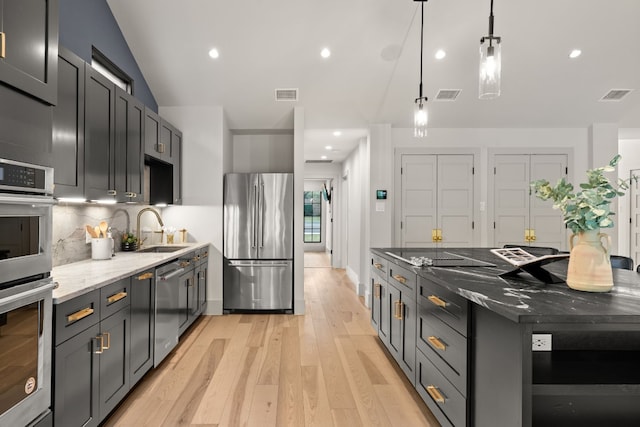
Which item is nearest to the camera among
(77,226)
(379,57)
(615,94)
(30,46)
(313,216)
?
(30,46)

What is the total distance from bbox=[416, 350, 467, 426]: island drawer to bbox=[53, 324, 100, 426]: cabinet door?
197cm

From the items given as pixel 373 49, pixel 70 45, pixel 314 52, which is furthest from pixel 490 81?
pixel 70 45

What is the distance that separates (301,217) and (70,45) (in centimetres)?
288

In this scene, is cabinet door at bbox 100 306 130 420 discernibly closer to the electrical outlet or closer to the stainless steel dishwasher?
the stainless steel dishwasher

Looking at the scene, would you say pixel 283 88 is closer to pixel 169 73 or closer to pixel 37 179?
pixel 169 73

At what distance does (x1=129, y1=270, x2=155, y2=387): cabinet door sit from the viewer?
8.01ft

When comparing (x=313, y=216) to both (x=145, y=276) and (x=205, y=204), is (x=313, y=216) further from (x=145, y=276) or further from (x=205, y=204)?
(x=145, y=276)

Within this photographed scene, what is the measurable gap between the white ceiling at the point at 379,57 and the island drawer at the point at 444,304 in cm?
276

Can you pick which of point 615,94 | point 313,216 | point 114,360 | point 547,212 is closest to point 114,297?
point 114,360

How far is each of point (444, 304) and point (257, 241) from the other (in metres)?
2.97

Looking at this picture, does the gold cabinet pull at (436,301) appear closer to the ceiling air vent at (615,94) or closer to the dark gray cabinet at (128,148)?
the dark gray cabinet at (128,148)

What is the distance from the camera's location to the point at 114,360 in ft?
7.09

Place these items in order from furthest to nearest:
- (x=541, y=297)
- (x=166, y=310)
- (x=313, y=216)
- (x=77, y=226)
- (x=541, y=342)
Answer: (x=313, y=216) → (x=166, y=310) → (x=77, y=226) → (x=541, y=342) → (x=541, y=297)

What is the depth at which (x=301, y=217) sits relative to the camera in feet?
14.9
